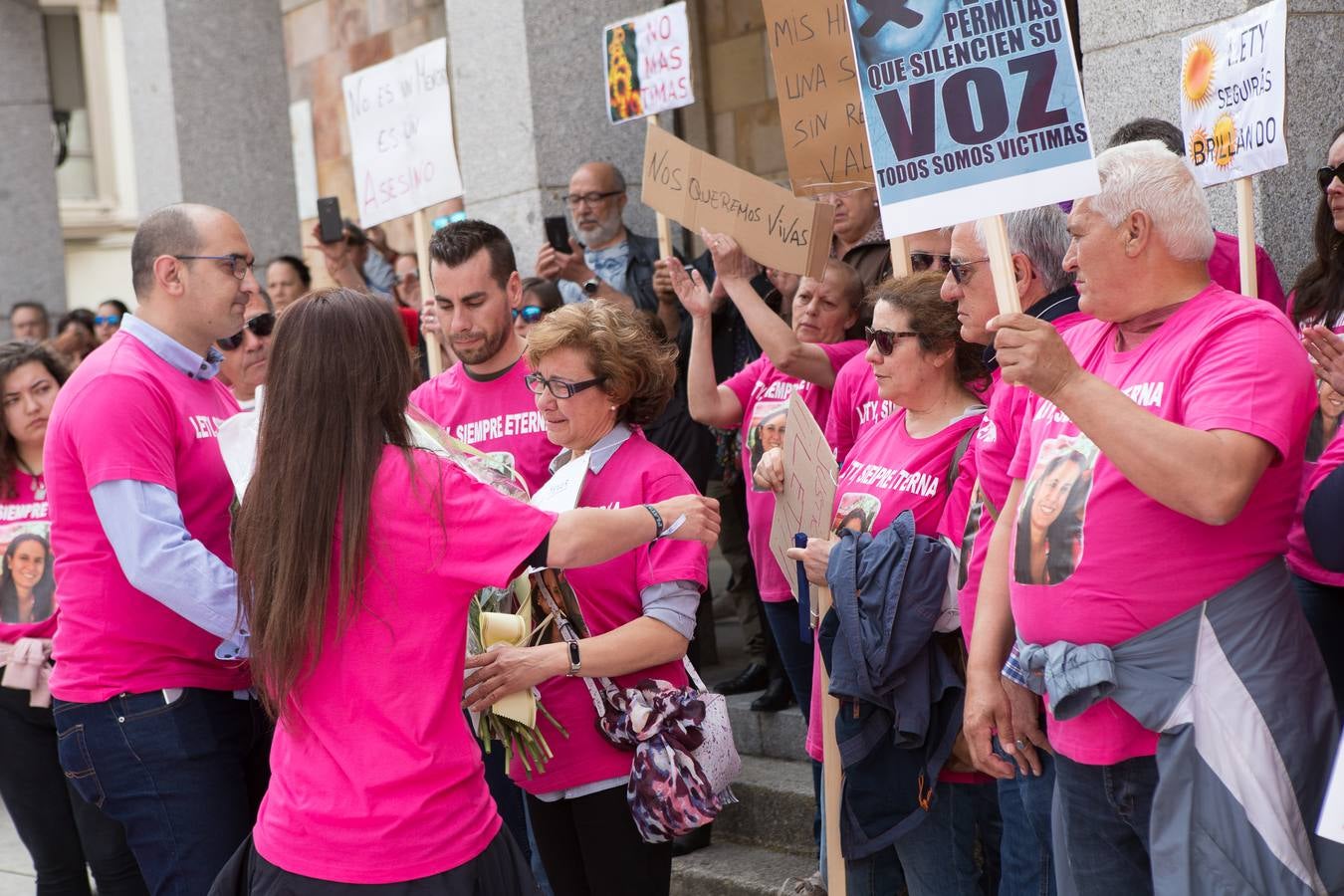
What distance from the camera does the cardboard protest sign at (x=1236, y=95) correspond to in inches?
147

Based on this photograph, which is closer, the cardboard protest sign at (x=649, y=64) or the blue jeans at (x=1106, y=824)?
the blue jeans at (x=1106, y=824)

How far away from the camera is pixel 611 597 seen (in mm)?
3549

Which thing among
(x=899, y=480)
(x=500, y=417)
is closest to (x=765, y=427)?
(x=500, y=417)

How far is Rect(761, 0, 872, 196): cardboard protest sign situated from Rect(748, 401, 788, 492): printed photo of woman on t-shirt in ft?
2.37

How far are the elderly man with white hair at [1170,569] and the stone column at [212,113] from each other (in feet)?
27.2

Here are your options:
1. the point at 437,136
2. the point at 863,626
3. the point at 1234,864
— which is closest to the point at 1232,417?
the point at 1234,864

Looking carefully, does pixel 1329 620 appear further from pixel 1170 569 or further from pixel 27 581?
pixel 27 581

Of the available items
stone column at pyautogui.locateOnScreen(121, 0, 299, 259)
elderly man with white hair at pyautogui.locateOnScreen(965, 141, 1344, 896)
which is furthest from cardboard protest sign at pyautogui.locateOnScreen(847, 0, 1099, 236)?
stone column at pyautogui.locateOnScreen(121, 0, 299, 259)

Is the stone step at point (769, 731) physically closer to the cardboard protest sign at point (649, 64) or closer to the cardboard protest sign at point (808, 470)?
the cardboard protest sign at point (808, 470)

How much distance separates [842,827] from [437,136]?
3346 millimetres

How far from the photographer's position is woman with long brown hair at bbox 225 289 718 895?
104 inches

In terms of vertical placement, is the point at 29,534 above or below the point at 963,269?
below

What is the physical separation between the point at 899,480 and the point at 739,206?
1502 mm

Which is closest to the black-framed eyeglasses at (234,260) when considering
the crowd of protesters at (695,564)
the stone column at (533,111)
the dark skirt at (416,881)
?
the crowd of protesters at (695,564)
